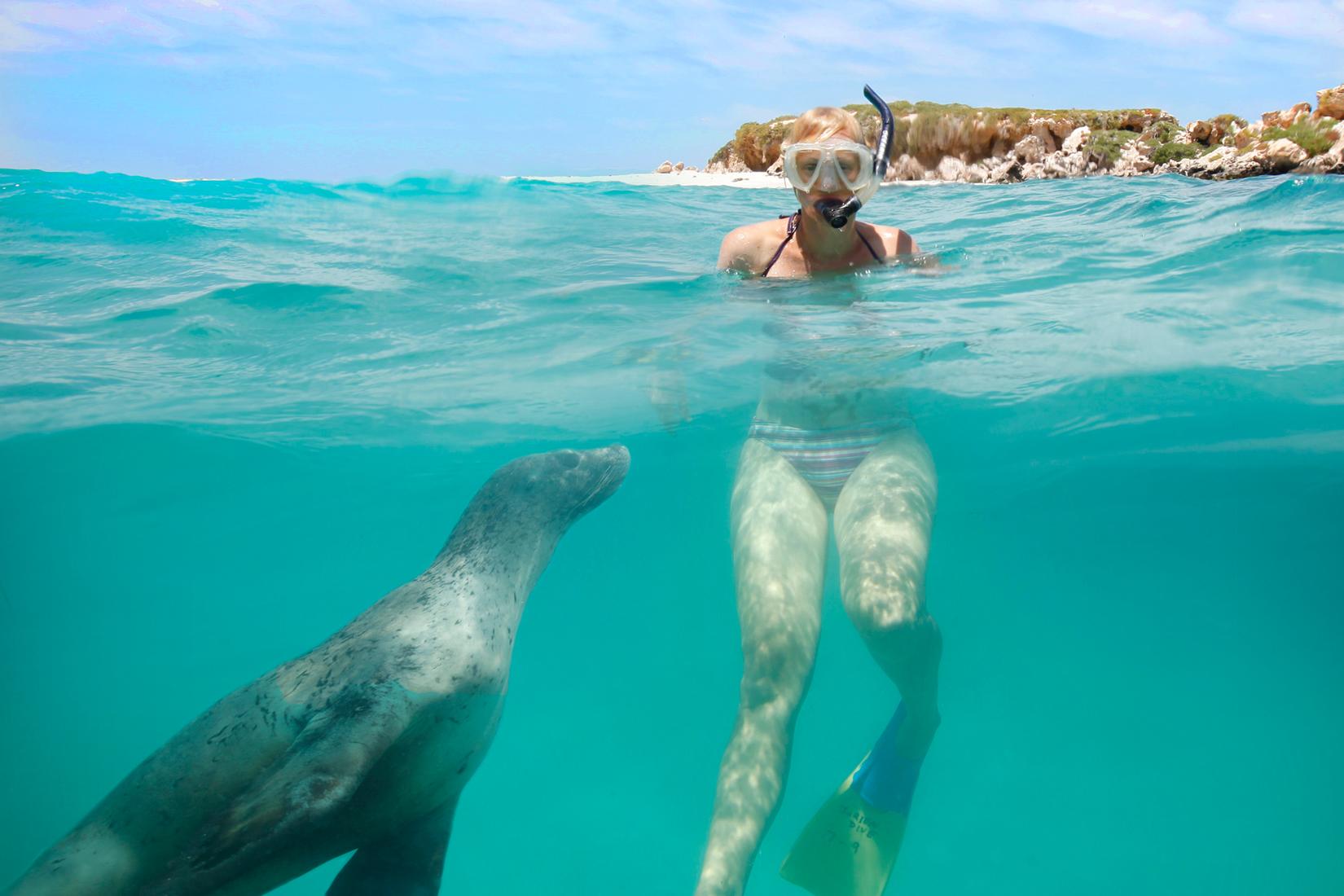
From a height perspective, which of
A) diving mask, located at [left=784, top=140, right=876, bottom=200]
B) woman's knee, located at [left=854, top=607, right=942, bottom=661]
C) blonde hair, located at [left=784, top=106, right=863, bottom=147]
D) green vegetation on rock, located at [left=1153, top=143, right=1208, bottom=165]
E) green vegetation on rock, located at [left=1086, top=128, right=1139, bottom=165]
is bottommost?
woman's knee, located at [left=854, top=607, right=942, bottom=661]

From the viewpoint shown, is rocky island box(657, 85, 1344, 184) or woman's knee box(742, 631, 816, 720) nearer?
woman's knee box(742, 631, 816, 720)

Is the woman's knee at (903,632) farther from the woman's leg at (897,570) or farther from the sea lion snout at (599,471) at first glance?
the sea lion snout at (599,471)

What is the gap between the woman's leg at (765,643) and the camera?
3.34 metres

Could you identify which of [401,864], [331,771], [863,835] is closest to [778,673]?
[863,835]

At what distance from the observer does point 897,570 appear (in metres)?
3.82

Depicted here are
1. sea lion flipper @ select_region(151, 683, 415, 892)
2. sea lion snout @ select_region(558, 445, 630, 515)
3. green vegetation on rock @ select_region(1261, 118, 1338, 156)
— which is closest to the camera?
sea lion flipper @ select_region(151, 683, 415, 892)

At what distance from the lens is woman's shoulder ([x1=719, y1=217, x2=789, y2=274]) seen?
5.97 m

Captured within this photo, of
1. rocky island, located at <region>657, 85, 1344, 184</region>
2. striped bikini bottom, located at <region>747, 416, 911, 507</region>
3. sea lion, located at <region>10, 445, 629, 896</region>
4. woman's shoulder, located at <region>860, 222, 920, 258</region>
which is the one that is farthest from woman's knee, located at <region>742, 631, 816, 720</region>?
rocky island, located at <region>657, 85, 1344, 184</region>

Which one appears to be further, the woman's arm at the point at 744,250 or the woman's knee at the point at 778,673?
the woman's arm at the point at 744,250

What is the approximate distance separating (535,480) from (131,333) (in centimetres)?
561

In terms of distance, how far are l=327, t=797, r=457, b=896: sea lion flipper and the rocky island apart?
54.4ft

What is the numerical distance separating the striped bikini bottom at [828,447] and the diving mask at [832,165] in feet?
5.28

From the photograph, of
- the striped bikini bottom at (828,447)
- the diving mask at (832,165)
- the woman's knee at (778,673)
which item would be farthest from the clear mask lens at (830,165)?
the woman's knee at (778,673)

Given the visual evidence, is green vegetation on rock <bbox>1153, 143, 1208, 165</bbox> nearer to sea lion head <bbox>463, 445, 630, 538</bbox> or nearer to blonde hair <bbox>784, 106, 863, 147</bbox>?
blonde hair <bbox>784, 106, 863, 147</bbox>
